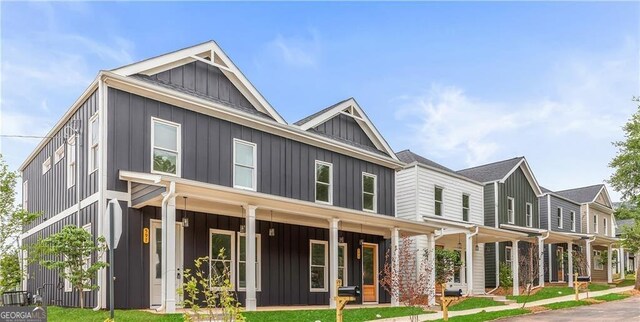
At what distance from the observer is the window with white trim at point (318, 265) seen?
18.6 metres

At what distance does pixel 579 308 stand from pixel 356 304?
7114mm

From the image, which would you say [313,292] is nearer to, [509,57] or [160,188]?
[160,188]

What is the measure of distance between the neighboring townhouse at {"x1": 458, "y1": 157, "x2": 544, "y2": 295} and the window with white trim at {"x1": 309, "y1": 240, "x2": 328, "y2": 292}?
11543mm

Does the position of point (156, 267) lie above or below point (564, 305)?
above

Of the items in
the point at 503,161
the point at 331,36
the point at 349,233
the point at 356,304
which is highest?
the point at 331,36

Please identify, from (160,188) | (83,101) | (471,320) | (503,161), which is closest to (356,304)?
(471,320)

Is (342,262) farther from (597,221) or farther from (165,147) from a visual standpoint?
(597,221)

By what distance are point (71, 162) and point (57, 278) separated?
330 cm

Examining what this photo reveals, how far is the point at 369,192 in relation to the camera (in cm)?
2147

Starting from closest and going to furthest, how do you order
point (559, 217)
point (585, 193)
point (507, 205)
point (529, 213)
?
point (507, 205) < point (529, 213) < point (559, 217) < point (585, 193)

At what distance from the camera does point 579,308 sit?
60.9 feet

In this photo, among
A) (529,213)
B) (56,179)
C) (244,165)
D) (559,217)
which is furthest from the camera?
(559,217)

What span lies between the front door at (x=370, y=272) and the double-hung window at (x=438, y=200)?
5474 mm

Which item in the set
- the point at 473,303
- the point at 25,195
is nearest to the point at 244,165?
the point at 473,303
